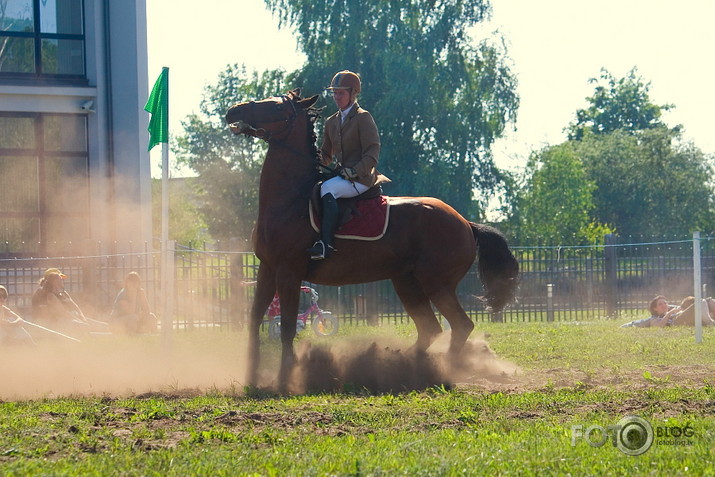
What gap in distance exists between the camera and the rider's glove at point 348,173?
31.6 feet

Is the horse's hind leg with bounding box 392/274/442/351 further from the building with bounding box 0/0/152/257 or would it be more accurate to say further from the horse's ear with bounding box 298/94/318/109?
the building with bounding box 0/0/152/257

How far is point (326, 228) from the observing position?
30.9 ft

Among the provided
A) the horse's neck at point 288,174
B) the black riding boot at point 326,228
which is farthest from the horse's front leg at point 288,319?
the horse's neck at point 288,174

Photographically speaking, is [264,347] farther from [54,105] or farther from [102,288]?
[54,105]

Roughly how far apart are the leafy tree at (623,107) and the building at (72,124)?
71.4m

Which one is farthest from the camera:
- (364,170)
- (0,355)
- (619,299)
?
(619,299)

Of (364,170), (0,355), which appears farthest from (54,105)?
(364,170)

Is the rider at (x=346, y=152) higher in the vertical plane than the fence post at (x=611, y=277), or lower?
higher

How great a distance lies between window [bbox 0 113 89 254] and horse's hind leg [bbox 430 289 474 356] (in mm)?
13509

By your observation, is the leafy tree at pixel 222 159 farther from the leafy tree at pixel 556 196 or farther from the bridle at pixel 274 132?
the bridle at pixel 274 132

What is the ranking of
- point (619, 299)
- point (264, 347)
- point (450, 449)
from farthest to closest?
point (619, 299)
point (264, 347)
point (450, 449)

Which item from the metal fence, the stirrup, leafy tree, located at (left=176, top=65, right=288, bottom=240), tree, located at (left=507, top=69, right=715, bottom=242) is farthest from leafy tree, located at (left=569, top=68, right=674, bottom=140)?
the stirrup

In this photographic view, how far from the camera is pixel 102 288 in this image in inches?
768

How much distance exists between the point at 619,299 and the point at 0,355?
53.3ft
